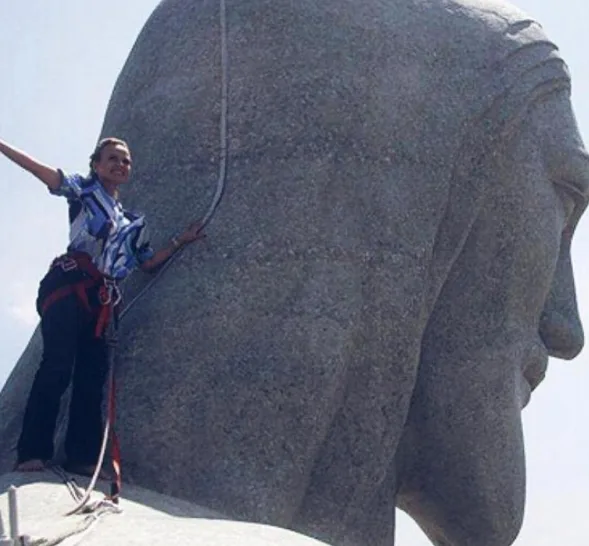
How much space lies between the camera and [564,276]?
26.6ft

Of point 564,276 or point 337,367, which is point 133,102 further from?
point 564,276

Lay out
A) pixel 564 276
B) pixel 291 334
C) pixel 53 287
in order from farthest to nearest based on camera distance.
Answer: pixel 564 276
pixel 291 334
pixel 53 287

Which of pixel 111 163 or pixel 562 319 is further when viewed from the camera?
pixel 562 319

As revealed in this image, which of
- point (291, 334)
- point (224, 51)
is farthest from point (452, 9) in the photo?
point (291, 334)

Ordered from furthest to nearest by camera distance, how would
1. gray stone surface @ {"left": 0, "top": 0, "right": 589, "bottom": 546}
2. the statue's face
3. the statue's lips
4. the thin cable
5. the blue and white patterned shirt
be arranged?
1. the statue's lips
2. the statue's face
3. the thin cable
4. gray stone surface @ {"left": 0, "top": 0, "right": 589, "bottom": 546}
5. the blue and white patterned shirt

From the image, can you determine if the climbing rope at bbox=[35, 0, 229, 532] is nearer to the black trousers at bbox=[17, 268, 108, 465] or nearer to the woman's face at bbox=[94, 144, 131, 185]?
the black trousers at bbox=[17, 268, 108, 465]

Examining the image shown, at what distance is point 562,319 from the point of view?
7984mm

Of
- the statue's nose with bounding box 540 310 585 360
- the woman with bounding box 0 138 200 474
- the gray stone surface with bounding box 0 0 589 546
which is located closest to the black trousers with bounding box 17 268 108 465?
the woman with bounding box 0 138 200 474

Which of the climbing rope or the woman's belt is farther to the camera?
the woman's belt

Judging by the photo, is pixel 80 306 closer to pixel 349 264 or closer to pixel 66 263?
pixel 66 263

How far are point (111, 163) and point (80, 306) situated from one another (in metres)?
0.58

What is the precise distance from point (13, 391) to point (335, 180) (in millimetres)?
1631

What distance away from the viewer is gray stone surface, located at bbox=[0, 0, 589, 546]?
248 inches

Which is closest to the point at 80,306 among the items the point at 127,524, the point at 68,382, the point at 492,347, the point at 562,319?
the point at 68,382
